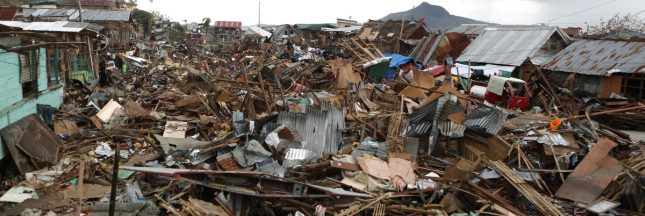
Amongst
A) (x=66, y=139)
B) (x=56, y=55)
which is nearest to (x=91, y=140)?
(x=66, y=139)

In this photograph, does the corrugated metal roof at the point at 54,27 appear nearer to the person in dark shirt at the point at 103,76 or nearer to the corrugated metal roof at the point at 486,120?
the person in dark shirt at the point at 103,76

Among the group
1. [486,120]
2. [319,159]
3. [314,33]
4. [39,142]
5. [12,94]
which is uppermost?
[486,120]

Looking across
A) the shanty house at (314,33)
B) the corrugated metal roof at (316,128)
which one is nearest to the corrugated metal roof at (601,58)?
the corrugated metal roof at (316,128)

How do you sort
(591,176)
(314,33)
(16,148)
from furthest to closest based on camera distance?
(314,33), (16,148), (591,176)

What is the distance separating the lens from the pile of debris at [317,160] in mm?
7102

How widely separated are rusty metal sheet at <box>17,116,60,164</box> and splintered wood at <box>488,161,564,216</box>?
340 inches

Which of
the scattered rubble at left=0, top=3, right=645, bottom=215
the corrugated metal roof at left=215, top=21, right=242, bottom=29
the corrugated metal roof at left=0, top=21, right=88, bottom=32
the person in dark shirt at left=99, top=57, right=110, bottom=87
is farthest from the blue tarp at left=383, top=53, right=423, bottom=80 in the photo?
the corrugated metal roof at left=215, top=21, right=242, bottom=29

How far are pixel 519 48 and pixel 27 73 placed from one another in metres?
20.1

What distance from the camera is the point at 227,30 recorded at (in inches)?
2387

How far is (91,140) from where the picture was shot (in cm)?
1060

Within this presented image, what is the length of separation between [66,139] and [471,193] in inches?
356

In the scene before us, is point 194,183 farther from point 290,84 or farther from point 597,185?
point 290,84

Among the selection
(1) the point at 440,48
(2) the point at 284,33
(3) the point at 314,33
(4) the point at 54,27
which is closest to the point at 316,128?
(4) the point at 54,27

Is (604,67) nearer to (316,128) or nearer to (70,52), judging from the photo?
(316,128)
